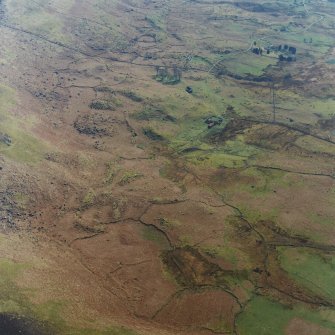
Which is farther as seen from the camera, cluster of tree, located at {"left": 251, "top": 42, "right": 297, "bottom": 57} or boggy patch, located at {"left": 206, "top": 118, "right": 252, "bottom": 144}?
cluster of tree, located at {"left": 251, "top": 42, "right": 297, "bottom": 57}

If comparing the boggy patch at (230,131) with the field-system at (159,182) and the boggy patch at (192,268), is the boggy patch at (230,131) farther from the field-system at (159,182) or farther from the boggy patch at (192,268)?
the boggy patch at (192,268)

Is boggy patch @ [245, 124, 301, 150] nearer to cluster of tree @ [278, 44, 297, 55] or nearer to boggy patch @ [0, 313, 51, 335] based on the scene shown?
cluster of tree @ [278, 44, 297, 55]

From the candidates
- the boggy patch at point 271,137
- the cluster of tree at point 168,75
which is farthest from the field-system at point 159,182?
the cluster of tree at point 168,75

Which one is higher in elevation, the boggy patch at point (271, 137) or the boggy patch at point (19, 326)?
the boggy patch at point (271, 137)

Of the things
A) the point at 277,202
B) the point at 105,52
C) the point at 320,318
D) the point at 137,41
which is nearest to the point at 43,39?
the point at 105,52

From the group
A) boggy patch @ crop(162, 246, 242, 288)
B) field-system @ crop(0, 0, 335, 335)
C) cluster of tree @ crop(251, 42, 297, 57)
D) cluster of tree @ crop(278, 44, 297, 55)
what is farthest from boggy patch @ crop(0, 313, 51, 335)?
cluster of tree @ crop(278, 44, 297, 55)

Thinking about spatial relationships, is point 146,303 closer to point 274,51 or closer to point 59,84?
point 59,84
